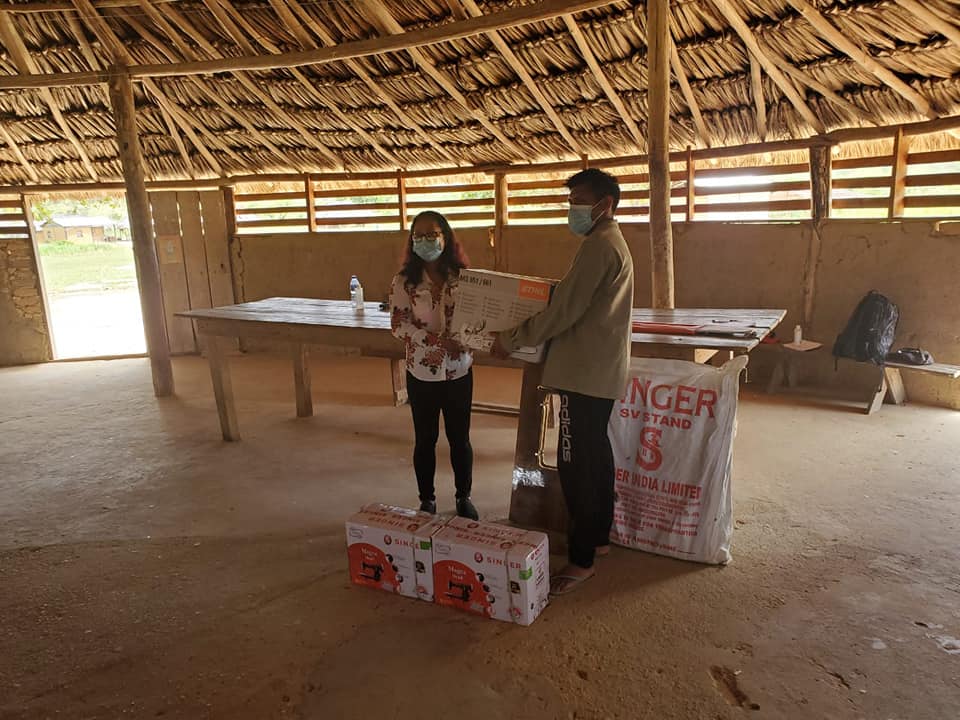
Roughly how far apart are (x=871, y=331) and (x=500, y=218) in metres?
3.41

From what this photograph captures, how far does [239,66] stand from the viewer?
5285 millimetres

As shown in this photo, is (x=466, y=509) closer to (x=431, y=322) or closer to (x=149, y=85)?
(x=431, y=322)

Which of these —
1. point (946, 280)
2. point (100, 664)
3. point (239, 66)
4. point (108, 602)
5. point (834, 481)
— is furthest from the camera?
point (239, 66)

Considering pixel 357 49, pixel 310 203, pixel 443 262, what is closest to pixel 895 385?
pixel 443 262

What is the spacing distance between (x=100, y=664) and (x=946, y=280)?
5.52 m

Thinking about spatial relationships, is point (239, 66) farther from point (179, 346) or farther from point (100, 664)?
point (100, 664)

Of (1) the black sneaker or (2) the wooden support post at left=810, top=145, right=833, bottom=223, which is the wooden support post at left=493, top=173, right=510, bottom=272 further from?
(1) the black sneaker

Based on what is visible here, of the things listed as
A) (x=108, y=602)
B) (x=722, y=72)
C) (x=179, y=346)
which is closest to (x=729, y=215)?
(x=722, y=72)

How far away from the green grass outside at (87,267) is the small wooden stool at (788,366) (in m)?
13.0

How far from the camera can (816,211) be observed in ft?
16.9

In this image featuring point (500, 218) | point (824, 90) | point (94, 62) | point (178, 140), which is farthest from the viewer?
point (178, 140)

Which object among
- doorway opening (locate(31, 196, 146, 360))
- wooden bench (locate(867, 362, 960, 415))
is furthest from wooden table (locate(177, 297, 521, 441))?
doorway opening (locate(31, 196, 146, 360))

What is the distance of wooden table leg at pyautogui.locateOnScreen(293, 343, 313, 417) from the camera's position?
4844mm

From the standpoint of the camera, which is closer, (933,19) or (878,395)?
(933,19)
